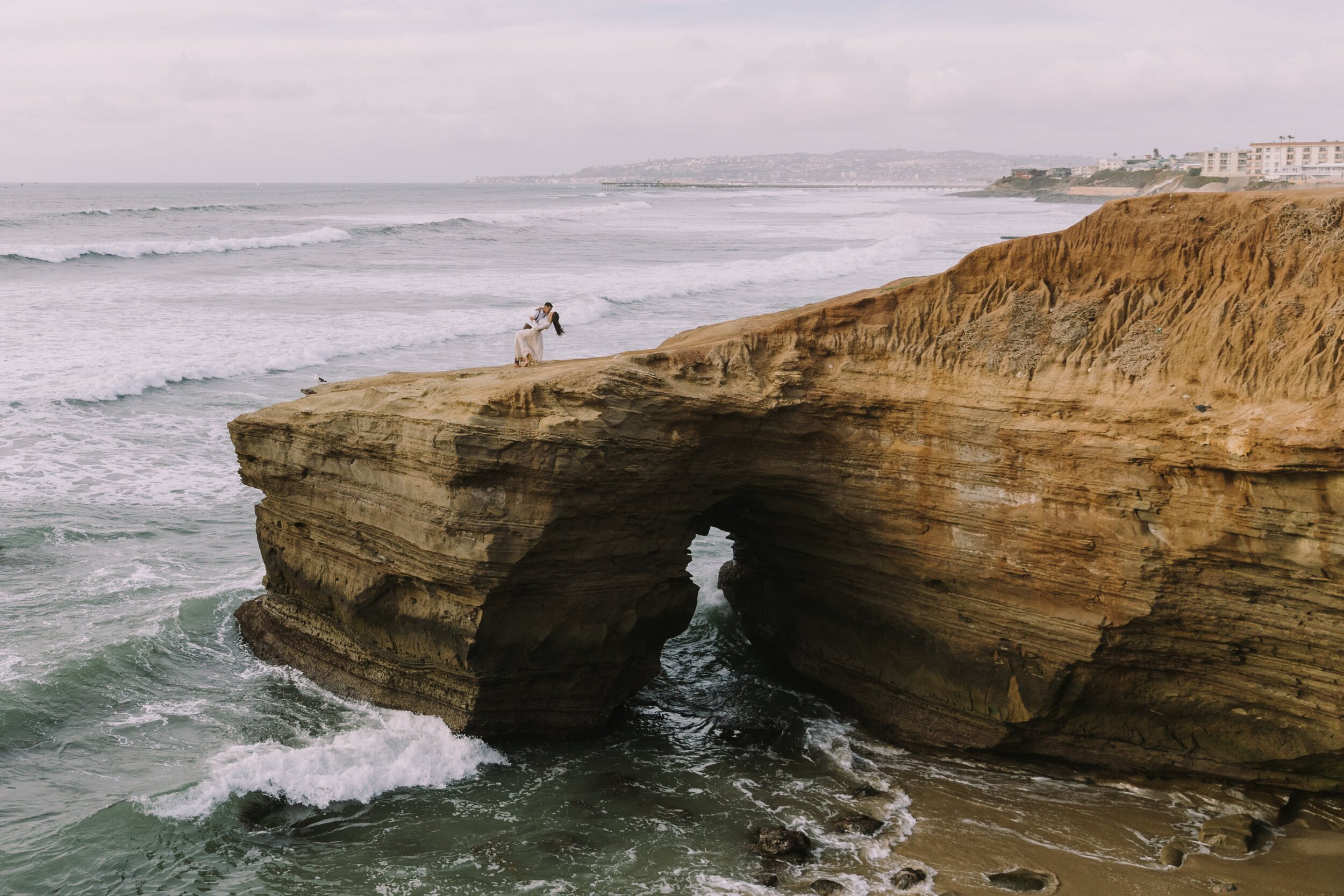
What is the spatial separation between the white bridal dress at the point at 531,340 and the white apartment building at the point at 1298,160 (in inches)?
2474

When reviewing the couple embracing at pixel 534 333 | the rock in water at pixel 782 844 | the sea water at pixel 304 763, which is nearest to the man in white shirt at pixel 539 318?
the couple embracing at pixel 534 333

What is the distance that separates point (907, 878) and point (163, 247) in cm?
5192

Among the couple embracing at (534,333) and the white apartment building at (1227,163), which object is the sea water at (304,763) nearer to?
the couple embracing at (534,333)

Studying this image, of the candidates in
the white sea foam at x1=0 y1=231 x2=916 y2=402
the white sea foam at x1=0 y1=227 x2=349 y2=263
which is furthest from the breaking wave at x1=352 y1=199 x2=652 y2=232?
the white sea foam at x1=0 y1=231 x2=916 y2=402

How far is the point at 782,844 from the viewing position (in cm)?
785

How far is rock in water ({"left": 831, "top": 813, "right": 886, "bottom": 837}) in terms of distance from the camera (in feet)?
26.4

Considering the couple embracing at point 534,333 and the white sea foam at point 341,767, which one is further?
the couple embracing at point 534,333

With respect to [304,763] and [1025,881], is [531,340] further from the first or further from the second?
[1025,881]

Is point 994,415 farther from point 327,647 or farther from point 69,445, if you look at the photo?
point 69,445

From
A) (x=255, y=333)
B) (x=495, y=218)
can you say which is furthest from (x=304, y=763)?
(x=495, y=218)

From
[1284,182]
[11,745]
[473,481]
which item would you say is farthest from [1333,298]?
[1284,182]

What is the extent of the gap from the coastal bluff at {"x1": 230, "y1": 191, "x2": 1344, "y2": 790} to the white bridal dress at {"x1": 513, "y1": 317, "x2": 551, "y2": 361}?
9.18ft

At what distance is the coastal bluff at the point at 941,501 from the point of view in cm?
750

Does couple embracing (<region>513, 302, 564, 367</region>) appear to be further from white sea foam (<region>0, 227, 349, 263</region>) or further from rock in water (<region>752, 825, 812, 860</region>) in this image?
white sea foam (<region>0, 227, 349, 263</region>)
